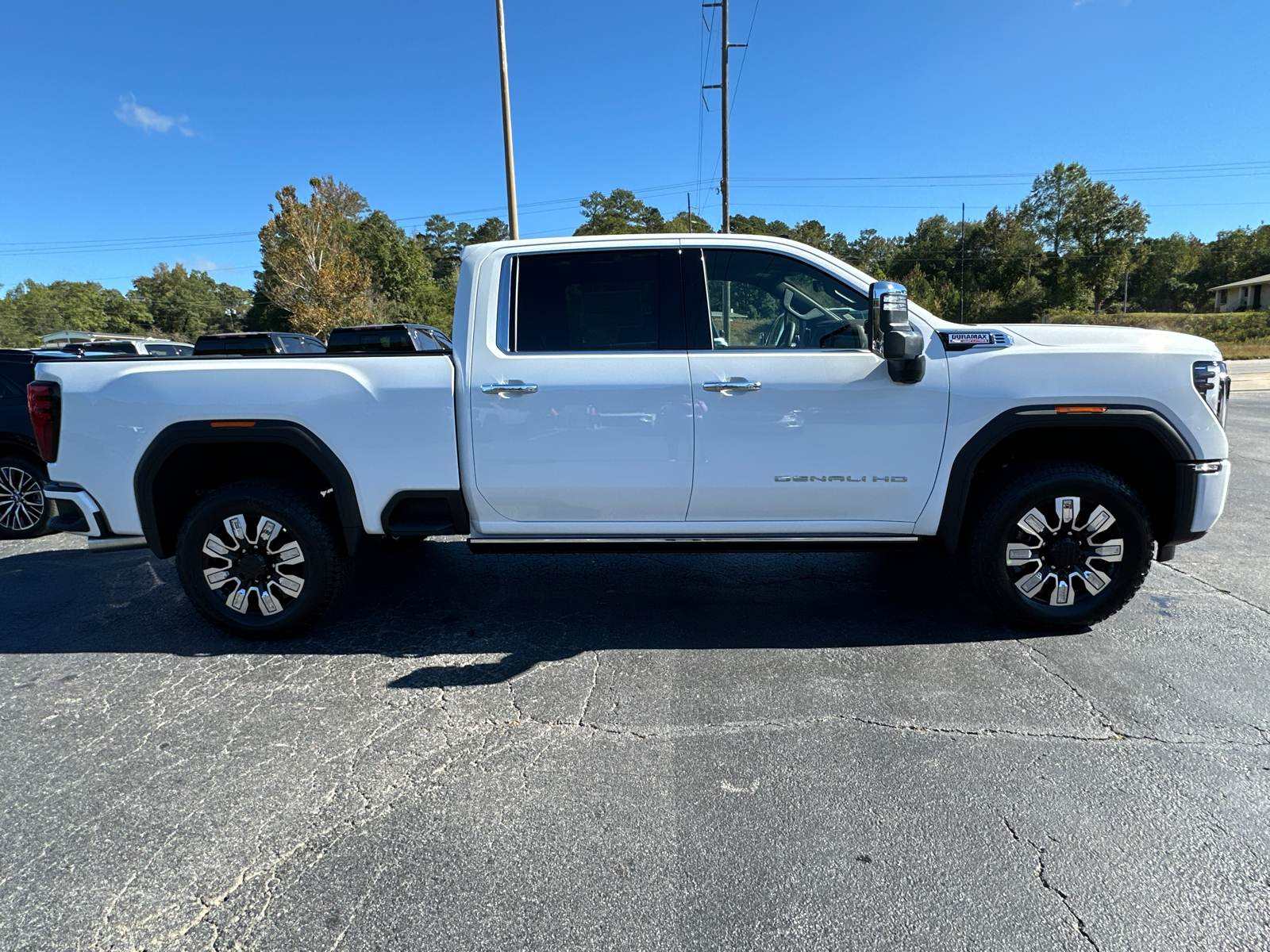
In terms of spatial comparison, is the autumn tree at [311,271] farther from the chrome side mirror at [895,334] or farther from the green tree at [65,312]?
the green tree at [65,312]

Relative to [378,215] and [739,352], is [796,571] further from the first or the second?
[378,215]

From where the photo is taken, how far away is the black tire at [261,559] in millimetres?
3748

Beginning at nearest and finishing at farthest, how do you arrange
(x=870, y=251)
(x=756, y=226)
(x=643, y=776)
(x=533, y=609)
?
1. (x=643, y=776)
2. (x=533, y=609)
3. (x=756, y=226)
4. (x=870, y=251)

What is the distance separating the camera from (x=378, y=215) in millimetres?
72375

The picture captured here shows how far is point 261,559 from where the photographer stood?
3.81 m

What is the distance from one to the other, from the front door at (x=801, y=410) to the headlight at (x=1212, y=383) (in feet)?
Result: 4.02

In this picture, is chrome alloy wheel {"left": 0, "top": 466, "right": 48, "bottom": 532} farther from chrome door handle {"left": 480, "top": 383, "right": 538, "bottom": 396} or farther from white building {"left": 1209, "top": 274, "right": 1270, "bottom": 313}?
white building {"left": 1209, "top": 274, "right": 1270, "bottom": 313}

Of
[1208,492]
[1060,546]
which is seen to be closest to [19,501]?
[1060,546]

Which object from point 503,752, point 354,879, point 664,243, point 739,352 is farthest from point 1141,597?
point 354,879


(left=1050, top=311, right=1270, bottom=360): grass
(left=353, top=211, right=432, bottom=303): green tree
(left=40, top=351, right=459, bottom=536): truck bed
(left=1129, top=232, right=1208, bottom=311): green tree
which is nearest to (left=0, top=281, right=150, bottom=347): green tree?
(left=353, top=211, right=432, bottom=303): green tree

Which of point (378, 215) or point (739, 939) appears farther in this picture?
point (378, 215)

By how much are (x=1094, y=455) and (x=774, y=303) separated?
191 cm

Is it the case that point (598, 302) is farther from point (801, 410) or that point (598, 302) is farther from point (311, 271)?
point (311, 271)

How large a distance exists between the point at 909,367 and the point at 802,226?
6190 cm
